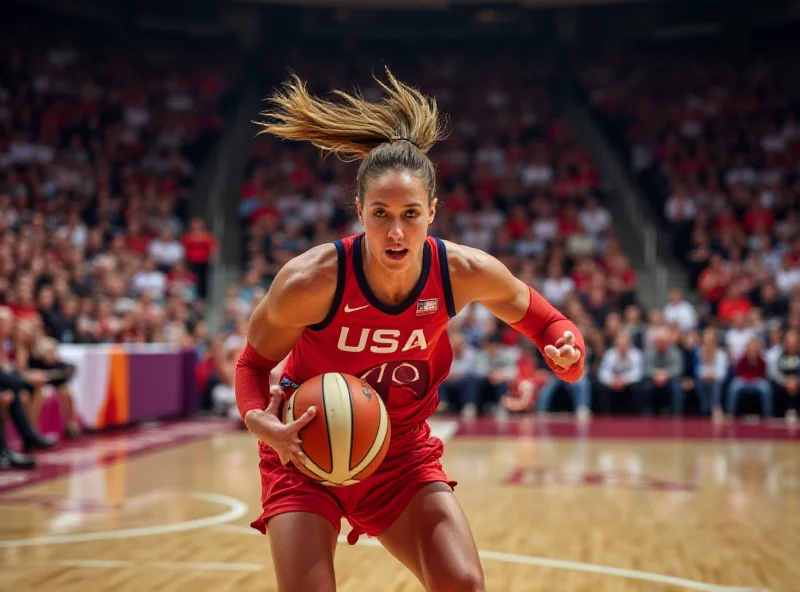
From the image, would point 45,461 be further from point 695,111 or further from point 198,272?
point 695,111

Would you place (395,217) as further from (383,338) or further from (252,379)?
(252,379)

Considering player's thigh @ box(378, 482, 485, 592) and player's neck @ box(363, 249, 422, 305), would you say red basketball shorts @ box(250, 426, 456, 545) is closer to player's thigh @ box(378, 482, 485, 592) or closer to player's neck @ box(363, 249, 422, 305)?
player's thigh @ box(378, 482, 485, 592)

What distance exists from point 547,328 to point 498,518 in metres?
3.32

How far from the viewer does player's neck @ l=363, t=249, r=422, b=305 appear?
3.20 meters

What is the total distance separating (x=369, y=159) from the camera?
10.5 ft

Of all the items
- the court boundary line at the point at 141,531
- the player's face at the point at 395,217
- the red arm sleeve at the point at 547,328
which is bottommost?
the court boundary line at the point at 141,531

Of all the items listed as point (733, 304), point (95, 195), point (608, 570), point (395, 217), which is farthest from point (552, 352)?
point (95, 195)

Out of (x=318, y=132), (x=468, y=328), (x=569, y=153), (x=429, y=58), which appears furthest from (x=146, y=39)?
(x=318, y=132)

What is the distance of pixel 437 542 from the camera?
10.1 ft

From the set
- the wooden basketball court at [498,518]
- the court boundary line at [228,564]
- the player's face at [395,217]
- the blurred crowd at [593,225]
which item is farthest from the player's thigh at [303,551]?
the blurred crowd at [593,225]

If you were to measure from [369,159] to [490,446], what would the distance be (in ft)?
25.8

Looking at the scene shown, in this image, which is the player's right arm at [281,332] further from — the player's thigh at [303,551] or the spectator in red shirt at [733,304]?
the spectator in red shirt at [733,304]

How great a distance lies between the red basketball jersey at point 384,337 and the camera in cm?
318

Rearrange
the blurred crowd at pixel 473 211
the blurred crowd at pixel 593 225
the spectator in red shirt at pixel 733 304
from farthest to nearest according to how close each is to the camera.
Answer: the spectator in red shirt at pixel 733 304, the blurred crowd at pixel 593 225, the blurred crowd at pixel 473 211
